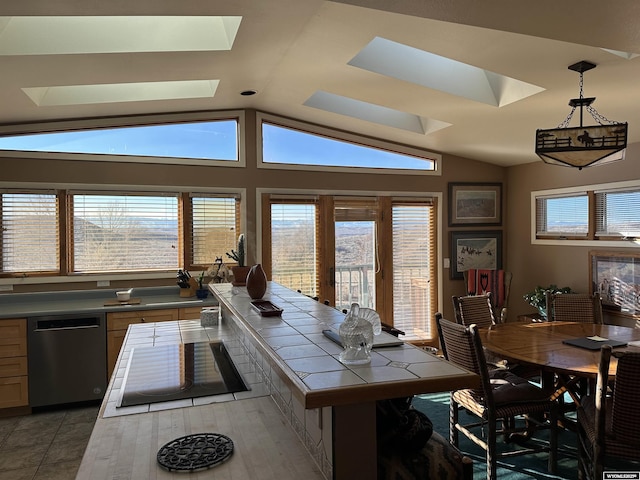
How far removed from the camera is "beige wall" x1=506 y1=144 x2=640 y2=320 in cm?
473

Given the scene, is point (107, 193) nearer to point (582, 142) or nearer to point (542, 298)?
point (582, 142)

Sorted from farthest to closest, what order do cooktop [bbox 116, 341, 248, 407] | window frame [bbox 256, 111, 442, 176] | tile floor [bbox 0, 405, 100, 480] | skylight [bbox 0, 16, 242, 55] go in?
1. window frame [bbox 256, 111, 442, 176]
2. tile floor [bbox 0, 405, 100, 480]
3. skylight [bbox 0, 16, 242, 55]
4. cooktop [bbox 116, 341, 248, 407]

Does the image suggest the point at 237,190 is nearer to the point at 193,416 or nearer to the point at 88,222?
the point at 88,222

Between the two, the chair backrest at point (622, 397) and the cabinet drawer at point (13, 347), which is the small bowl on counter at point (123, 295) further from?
the chair backrest at point (622, 397)

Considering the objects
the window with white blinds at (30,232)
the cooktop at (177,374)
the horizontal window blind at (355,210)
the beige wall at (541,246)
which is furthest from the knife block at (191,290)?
the beige wall at (541,246)

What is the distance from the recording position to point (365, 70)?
3.62 metres

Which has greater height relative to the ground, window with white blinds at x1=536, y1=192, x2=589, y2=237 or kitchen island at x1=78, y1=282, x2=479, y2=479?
window with white blinds at x1=536, y1=192, x2=589, y2=237

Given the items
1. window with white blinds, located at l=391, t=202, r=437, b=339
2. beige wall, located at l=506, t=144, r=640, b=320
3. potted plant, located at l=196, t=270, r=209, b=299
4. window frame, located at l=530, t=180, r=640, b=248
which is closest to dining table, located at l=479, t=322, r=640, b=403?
window frame, located at l=530, t=180, r=640, b=248

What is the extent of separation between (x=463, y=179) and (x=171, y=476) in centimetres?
542

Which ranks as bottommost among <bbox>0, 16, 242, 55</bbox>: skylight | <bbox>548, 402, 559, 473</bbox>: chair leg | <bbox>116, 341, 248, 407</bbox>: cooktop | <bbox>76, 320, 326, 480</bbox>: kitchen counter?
<bbox>548, 402, 559, 473</bbox>: chair leg

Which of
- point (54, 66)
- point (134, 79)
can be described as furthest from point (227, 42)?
point (54, 66)

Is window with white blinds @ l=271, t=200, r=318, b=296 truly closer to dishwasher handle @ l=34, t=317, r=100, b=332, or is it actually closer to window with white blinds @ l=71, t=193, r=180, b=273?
window with white blinds @ l=71, t=193, r=180, b=273

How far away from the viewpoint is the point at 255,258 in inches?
207

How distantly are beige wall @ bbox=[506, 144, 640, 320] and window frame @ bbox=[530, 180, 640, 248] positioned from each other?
45mm
